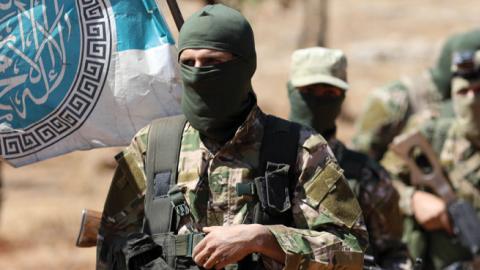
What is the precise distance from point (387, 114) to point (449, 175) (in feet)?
2.11

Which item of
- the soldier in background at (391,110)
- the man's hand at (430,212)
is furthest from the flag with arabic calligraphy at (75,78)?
the soldier in background at (391,110)

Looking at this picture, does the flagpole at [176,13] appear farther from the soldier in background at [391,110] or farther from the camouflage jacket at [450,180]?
the soldier in background at [391,110]

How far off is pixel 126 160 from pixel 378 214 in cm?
148

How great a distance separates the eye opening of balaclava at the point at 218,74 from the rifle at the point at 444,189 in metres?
2.74

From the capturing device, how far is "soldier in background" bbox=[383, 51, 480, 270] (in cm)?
652

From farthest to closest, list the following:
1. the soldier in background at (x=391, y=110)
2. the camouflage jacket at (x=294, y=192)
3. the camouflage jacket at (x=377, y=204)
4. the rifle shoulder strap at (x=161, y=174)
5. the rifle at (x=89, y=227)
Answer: the soldier in background at (x=391, y=110) → the camouflage jacket at (x=377, y=204) → the rifle at (x=89, y=227) → the rifle shoulder strap at (x=161, y=174) → the camouflage jacket at (x=294, y=192)

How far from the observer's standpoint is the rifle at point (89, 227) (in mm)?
4234

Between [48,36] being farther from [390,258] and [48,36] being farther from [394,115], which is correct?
[394,115]

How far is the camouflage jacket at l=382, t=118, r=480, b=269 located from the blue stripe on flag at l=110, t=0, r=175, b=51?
2.50 m

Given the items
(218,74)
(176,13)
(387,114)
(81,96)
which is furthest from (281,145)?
(387,114)

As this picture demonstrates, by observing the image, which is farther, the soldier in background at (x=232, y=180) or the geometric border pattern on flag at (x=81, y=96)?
the geometric border pattern on flag at (x=81, y=96)

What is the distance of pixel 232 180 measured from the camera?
3.80 m

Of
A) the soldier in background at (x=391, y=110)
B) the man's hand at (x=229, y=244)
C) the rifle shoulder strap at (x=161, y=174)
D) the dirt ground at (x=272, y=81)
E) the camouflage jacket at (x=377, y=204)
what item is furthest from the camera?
the dirt ground at (x=272, y=81)

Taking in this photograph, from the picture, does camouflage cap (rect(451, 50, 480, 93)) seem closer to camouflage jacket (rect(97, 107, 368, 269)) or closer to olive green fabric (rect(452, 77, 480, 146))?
olive green fabric (rect(452, 77, 480, 146))
